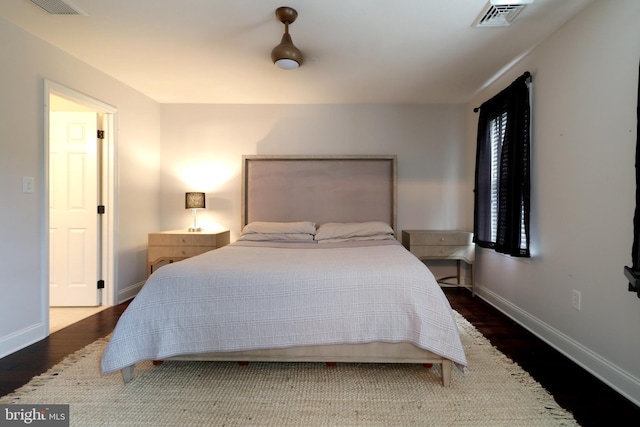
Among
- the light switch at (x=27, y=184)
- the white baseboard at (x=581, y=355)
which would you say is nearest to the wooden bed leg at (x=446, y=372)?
the white baseboard at (x=581, y=355)

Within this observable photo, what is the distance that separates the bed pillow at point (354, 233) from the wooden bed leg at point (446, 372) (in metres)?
1.58

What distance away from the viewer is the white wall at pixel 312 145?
3.64 meters

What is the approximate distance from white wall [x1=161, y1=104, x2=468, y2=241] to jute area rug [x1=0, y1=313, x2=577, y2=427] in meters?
2.09

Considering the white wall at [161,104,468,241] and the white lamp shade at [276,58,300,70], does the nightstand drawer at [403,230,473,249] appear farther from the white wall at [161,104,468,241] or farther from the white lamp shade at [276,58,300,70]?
the white lamp shade at [276,58,300,70]

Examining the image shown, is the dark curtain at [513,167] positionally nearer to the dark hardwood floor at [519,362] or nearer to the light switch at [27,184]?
the dark hardwood floor at [519,362]

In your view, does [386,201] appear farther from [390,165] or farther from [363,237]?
[363,237]

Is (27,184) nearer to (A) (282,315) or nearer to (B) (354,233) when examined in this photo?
(A) (282,315)

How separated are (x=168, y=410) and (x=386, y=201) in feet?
9.56

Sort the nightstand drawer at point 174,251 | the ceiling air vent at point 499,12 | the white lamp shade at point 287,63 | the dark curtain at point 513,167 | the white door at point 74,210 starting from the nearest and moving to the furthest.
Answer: the ceiling air vent at point 499,12 → the white lamp shade at point 287,63 → the dark curtain at point 513,167 → the white door at point 74,210 → the nightstand drawer at point 174,251

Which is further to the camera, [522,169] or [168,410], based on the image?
[522,169]

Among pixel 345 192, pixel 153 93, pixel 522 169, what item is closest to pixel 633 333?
pixel 522 169

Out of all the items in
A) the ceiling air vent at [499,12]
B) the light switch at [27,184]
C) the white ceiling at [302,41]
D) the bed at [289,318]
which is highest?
the white ceiling at [302,41]

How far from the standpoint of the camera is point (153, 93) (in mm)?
3369

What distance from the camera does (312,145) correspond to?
3.67 meters
